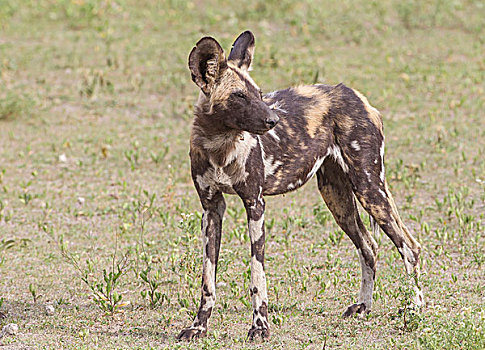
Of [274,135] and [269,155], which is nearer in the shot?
[269,155]

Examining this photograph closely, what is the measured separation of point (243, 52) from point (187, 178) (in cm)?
472

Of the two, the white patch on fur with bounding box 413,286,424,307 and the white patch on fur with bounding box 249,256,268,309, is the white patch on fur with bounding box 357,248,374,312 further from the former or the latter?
the white patch on fur with bounding box 249,256,268,309

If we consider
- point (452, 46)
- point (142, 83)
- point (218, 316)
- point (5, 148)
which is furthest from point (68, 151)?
point (452, 46)

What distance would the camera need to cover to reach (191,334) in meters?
6.38

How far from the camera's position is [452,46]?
1605 centimetres

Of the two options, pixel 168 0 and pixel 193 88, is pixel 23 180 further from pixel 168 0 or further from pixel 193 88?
pixel 168 0

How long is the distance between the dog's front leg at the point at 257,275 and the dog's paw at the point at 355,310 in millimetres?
1023

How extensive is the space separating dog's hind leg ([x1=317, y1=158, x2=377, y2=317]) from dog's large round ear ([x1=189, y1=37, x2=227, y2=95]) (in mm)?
1673

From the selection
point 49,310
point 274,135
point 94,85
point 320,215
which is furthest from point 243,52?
point 94,85

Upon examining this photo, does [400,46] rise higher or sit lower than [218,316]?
higher

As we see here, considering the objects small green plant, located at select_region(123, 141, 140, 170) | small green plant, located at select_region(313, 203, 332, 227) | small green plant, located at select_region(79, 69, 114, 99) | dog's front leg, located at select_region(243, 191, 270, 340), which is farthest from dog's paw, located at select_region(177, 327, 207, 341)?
small green plant, located at select_region(79, 69, 114, 99)

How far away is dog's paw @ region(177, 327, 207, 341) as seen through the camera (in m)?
6.36

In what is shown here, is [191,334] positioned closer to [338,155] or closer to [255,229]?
[255,229]

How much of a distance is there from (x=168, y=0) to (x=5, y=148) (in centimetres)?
668
